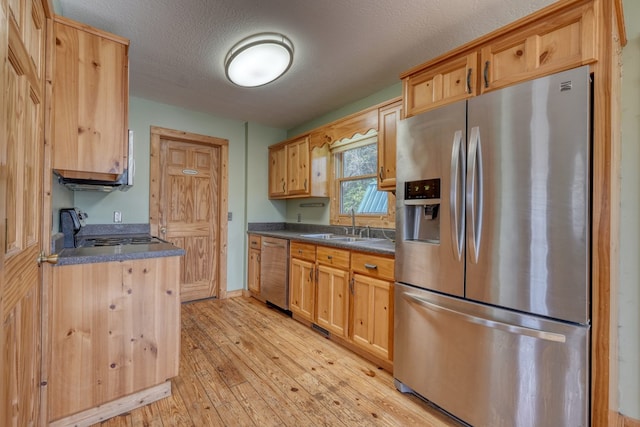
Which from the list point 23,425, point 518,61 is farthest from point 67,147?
point 518,61

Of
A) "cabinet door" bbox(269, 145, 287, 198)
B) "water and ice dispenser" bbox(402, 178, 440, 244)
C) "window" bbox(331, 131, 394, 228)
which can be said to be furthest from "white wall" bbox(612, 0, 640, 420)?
"cabinet door" bbox(269, 145, 287, 198)

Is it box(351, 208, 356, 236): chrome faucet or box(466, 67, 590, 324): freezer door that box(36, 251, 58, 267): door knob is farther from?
box(351, 208, 356, 236): chrome faucet

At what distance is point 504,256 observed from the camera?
1.47 meters

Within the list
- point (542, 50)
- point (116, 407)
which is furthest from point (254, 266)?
point (542, 50)

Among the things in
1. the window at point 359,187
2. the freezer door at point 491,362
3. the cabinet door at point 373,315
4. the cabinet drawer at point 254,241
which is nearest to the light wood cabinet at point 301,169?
the window at point 359,187

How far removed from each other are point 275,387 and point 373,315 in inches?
34.1

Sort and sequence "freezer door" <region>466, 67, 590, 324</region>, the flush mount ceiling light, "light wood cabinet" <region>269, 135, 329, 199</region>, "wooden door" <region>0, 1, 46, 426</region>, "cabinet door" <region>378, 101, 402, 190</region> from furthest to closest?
"light wood cabinet" <region>269, 135, 329, 199</region>
"cabinet door" <region>378, 101, 402, 190</region>
the flush mount ceiling light
"freezer door" <region>466, 67, 590, 324</region>
"wooden door" <region>0, 1, 46, 426</region>

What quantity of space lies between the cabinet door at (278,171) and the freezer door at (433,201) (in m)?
2.28

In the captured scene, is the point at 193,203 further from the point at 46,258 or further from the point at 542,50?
the point at 542,50

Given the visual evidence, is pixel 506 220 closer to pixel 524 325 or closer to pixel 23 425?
pixel 524 325

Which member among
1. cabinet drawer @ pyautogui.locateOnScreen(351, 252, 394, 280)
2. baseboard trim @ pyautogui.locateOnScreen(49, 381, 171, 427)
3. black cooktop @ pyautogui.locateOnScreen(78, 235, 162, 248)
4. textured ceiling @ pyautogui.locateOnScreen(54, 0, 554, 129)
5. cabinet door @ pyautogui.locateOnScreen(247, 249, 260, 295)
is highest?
textured ceiling @ pyautogui.locateOnScreen(54, 0, 554, 129)

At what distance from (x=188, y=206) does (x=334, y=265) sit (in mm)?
2269

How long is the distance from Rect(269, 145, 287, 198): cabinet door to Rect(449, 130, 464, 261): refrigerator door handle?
105 inches

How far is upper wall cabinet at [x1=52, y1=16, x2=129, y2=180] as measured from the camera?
1.62 metres
